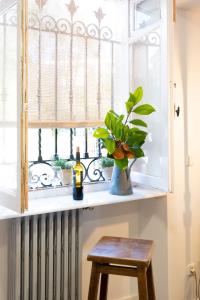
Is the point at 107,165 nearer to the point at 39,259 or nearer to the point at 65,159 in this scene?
the point at 65,159

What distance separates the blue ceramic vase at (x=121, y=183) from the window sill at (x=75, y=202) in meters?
0.05

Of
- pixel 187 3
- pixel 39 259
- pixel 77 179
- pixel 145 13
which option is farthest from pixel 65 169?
pixel 187 3

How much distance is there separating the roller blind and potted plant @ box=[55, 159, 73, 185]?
0.88 ft

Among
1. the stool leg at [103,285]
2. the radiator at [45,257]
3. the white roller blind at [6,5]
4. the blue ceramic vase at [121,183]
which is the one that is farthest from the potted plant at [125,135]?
the white roller blind at [6,5]

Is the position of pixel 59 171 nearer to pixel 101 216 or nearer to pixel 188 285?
pixel 101 216

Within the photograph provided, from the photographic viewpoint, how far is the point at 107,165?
2793 millimetres

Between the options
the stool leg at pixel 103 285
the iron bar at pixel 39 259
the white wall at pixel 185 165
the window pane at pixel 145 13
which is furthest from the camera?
the white wall at pixel 185 165

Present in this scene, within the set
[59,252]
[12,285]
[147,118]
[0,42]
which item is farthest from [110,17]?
[12,285]

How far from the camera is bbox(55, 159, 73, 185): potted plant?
260cm

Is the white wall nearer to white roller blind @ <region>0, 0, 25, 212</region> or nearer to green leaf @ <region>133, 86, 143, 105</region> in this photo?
green leaf @ <region>133, 86, 143, 105</region>

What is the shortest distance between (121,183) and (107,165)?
0.24 meters

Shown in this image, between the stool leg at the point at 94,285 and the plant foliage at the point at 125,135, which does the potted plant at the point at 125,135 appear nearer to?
the plant foliage at the point at 125,135

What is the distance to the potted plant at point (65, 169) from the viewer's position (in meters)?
2.60

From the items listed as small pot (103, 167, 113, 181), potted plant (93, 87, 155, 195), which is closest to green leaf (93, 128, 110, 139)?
potted plant (93, 87, 155, 195)
